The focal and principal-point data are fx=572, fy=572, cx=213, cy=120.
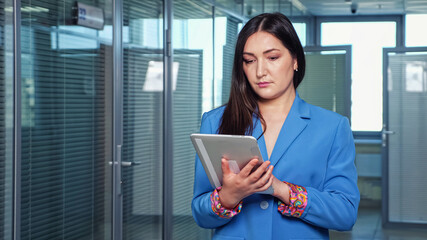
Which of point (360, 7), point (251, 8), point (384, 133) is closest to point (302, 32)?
point (360, 7)

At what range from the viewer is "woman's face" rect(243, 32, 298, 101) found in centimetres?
150

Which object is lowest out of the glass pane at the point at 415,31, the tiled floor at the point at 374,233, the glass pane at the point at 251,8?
the tiled floor at the point at 374,233

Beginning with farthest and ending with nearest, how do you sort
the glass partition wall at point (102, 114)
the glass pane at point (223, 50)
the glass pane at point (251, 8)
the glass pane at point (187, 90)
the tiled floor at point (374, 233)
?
1. the tiled floor at point (374, 233)
2. the glass pane at point (251, 8)
3. the glass pane at point (223, 50)
4. the glass pane at point (187, 90)
5. the glass partition wall at point (102, 114)

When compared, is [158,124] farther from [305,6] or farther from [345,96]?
[305,6]

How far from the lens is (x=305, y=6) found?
8.01m

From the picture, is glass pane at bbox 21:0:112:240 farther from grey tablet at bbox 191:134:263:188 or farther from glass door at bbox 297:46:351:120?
glass door at bbox 297:46:351:120

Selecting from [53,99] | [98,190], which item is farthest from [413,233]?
[53,99]

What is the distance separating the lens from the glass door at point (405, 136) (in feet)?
22.3

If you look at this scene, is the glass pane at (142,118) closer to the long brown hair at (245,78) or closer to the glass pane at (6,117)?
the glass pane at (6,117)

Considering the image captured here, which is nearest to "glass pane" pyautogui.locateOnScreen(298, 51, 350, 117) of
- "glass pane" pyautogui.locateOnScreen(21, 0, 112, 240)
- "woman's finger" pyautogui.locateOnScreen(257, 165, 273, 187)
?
"glass pane" pyautogui.locateOnScreen(21, 0, 112, 240)

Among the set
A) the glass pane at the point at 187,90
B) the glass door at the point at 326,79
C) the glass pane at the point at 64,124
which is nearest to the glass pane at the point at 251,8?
the glass pane at the point at 187,90

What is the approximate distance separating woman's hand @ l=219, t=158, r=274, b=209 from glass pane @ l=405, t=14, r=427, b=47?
7.92 meters

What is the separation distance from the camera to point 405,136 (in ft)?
22.6

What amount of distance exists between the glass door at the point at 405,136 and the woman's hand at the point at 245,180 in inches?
231
